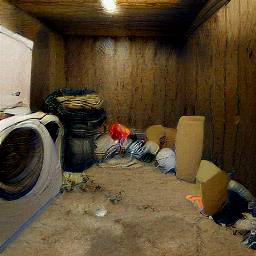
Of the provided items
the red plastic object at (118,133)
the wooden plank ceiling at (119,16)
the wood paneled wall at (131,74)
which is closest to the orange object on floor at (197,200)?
the red plastic object at (118,133)

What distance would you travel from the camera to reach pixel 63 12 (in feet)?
14.1

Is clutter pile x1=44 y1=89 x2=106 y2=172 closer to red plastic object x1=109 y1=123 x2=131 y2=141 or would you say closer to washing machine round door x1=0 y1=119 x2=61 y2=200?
red plastic object x1=109 y1=123 x2=131 y2=141

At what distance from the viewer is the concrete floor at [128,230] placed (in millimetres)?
2307

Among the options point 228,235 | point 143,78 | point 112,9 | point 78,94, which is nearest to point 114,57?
point 143,78

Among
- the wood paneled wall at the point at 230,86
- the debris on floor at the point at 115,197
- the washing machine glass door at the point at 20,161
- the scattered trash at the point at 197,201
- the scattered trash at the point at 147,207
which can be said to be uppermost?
the wood paneled wall at the point at 230,86

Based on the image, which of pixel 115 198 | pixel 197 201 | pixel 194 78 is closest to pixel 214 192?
pixel 197 201

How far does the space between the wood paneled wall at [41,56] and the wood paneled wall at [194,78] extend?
0.51 metres

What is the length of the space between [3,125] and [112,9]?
2662 mm

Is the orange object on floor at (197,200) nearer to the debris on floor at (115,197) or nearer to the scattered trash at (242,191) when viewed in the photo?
the scattered trash at (242,191)

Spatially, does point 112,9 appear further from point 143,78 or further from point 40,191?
point 40,191

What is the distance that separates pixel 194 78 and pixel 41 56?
8.82ft

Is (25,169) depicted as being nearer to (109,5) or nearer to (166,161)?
(166,161)

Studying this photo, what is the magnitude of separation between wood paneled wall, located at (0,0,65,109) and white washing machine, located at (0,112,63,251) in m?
2.21

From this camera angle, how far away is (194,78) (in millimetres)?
5047
